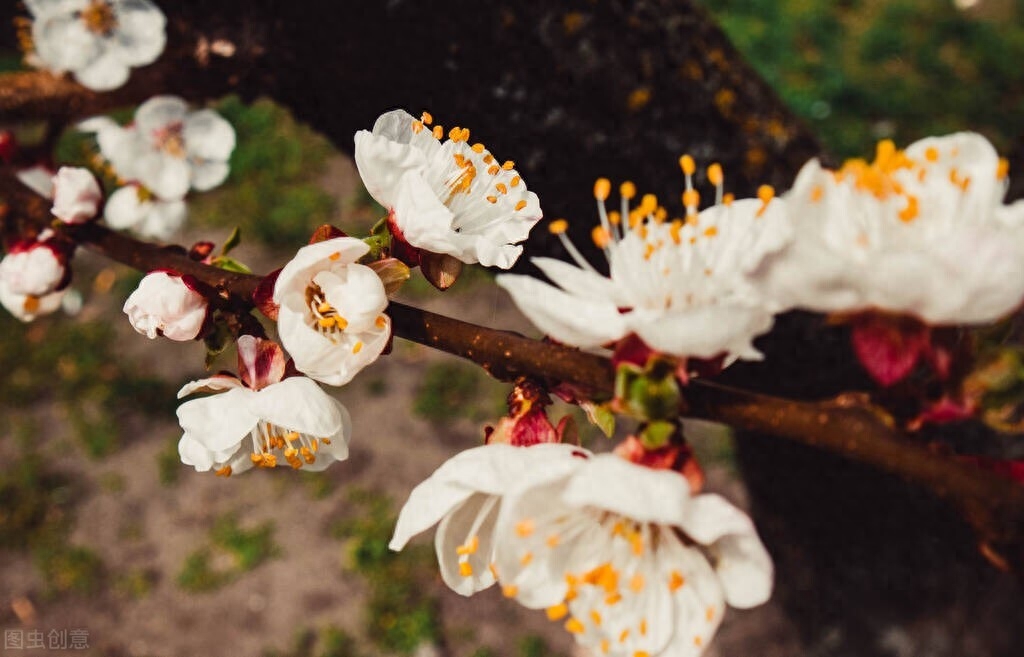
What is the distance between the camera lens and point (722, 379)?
189 centimetres

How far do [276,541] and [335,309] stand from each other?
8.79 ft

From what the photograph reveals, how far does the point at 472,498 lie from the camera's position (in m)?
0.99

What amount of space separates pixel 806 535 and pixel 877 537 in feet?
→ 0.78

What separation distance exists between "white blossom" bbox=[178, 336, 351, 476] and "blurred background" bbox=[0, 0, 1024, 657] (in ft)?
7.17

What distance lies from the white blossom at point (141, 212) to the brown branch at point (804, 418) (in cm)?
104

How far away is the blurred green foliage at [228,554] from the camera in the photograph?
3.35m

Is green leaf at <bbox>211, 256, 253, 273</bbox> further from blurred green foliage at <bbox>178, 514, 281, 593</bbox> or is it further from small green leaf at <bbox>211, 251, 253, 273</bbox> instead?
blurred green foliage at <bbox>178, 514, 281, 593</bbox>

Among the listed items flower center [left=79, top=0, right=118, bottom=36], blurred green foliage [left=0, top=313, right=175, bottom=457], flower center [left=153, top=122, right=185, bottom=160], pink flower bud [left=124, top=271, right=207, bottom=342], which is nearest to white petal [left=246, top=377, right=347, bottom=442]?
pink flower bud [left=124, top=271, right=207, bottom=342]

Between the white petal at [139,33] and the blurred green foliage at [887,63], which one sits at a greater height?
the white petal at [139,33]

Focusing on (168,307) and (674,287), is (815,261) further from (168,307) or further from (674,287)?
(168,307)

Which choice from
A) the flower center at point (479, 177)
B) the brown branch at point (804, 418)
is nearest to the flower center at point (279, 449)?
the brown branch at point (804, 418)

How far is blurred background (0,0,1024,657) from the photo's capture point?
317 centimetres

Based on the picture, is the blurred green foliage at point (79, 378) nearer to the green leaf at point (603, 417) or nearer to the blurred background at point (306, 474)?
the blurred background at point (306, 474)

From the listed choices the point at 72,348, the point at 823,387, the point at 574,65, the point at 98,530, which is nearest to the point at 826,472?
the point at 823,387
